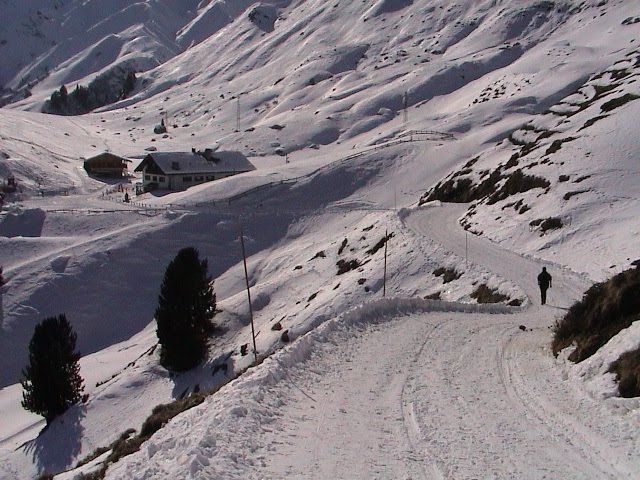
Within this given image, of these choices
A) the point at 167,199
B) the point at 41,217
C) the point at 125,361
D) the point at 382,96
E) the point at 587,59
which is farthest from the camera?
the point at 382,96

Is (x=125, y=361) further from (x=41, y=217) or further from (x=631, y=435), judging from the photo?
(x=631, y=435)

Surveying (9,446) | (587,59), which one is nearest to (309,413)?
(9,446)

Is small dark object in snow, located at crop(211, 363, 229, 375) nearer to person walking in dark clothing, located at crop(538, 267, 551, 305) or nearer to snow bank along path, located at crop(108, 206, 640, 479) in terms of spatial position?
person walking in dark clothing, located at crop(538, 267, 551, 305)

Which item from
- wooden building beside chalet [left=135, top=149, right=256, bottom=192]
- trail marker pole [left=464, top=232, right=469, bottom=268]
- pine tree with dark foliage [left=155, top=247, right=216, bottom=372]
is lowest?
pine tree with dark foliage [left=155, top=247, right=216, bottom=372]

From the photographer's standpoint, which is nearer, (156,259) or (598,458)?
(598,458)

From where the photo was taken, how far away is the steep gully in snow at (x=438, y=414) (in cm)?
991

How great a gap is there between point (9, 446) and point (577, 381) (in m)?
34.6

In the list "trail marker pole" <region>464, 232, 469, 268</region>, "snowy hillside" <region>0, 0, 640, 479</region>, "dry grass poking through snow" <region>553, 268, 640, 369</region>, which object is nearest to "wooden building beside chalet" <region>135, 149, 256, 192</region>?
"snowy hillside" <region>0, 0, 640, 479</region>

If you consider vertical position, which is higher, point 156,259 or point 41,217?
point 41,217

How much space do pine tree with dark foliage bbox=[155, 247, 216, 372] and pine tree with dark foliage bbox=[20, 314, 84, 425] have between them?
5.81 meters

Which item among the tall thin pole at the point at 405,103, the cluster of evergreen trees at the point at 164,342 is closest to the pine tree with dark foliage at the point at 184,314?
the cluster of evergreen trees at the point at 164,342

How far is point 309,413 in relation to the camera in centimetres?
1230

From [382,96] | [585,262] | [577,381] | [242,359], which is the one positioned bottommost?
[242,359]

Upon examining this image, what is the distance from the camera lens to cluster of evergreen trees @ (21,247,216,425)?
38062 millimetres
